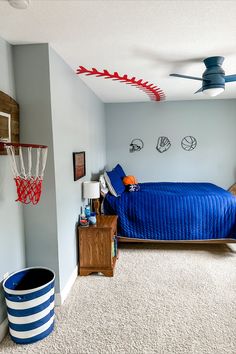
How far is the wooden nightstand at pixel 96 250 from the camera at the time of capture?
2645mm

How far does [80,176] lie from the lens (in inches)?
109

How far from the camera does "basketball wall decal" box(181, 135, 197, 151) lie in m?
4.76

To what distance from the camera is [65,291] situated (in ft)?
7.59

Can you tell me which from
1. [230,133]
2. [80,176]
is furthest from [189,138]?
[80,176]

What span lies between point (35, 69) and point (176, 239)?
2630 mm

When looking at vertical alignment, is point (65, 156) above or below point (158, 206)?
above

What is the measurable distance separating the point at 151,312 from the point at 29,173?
157 centimetres

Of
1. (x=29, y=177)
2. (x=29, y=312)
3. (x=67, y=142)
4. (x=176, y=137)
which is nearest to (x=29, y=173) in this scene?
(x=29, y=177)

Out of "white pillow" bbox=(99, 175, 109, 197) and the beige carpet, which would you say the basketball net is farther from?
"white pillow" bbox=(99, 175, 109, 197)

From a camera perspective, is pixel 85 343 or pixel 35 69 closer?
pixel 85 343

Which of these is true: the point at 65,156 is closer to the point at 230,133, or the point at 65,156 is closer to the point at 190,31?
the point at 190,31

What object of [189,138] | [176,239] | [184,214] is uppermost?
[189,138]

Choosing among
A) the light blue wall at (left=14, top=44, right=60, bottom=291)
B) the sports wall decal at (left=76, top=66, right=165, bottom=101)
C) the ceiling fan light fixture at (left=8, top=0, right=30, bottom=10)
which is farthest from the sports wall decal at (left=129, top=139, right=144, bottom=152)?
the ceiling fan light fixture at (left=8, top=0, right=30, bottom=10)

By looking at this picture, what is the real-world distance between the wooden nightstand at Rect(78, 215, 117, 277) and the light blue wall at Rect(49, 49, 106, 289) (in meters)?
0.10
